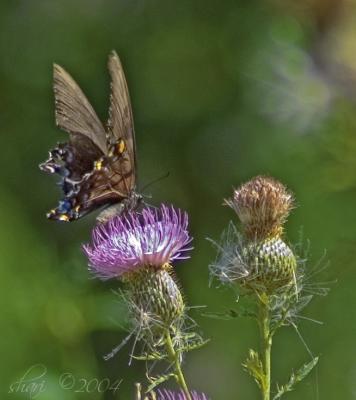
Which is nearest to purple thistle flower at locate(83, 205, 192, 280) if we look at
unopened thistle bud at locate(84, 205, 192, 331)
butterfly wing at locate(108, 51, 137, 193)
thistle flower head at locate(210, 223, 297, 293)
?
unopened thistle bud at locate(84, 205, 192, 331)

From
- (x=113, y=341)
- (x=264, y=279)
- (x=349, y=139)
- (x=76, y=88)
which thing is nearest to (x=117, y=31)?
(x=113, y=341)

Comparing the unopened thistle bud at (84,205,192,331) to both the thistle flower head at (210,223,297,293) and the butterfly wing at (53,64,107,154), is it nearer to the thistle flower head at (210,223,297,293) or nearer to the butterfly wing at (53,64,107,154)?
the thistle flower head at (210,223,297,293)

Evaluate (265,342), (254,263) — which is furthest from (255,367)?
(254,263)

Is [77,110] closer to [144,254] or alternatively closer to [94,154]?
[94,154]

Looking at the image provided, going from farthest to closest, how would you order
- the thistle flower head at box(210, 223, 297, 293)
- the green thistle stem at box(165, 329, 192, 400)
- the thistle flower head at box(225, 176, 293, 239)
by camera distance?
the thistle flower head at box(225, 176, 293, 239)
the thistle flower head at box(210, 223, 297, 293)
the green thistle stem at box(165, 329, 192, 400)

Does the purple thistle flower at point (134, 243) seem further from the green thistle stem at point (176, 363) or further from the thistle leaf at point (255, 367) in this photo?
the thistle leaf at point (255, 367)

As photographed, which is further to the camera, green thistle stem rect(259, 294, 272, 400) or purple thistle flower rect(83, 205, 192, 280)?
purple thistle flower rect(83, 205, 192, 280)
